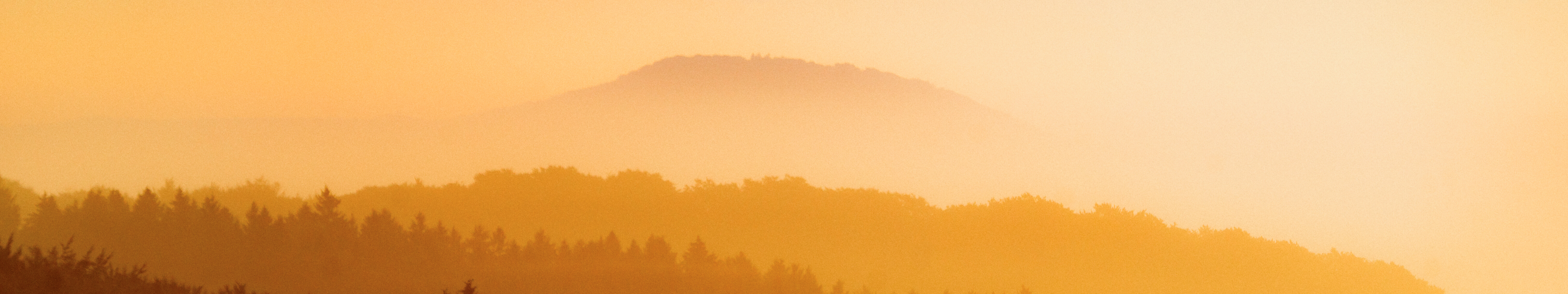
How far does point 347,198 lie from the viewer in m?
48.2

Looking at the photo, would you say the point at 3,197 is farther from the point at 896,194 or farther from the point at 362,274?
the point at 896,194

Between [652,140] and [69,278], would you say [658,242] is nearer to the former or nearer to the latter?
[69,278]

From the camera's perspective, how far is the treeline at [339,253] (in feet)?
73.8

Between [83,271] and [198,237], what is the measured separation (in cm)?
1127

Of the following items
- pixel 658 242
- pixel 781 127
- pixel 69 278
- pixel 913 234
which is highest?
pixel 781 127

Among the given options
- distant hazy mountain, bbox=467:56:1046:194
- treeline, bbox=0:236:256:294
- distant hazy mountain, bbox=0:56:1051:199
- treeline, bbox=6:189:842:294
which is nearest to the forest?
treeline, bbox=6:189:842:294

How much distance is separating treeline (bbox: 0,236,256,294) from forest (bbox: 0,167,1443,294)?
7.47 m

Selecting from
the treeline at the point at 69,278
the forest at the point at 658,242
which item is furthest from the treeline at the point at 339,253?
the treeline at the point at 69,278

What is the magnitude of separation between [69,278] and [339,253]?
34.6 ft

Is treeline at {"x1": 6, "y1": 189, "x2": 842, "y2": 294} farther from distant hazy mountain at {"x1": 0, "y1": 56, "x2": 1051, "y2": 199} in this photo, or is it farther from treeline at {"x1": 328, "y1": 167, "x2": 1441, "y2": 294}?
distant hazy mountain at {"x1": 0, "y1": 56, "x2": 1051, "y2": 199}

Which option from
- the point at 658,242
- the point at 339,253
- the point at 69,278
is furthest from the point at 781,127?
the point at 69,278

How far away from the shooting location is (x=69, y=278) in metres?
12.5

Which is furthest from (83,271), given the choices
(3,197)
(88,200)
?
(3,197)

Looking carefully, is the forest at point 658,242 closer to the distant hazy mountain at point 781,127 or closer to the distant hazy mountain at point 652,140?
the distant hazy mountain at point 652,140
